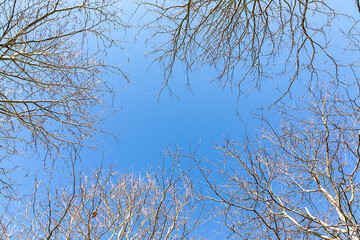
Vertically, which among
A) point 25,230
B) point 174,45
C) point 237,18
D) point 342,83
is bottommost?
point 25,230

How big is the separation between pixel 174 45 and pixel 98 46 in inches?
75.4

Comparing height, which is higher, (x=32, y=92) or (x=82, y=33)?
(x=82, y=33)

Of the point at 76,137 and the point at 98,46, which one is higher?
the point at 98,46

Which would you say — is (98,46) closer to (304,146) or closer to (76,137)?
(76,137)

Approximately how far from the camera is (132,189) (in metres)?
5.59

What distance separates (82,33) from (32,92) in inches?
49.4

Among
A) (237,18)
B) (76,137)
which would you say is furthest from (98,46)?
(237,18)

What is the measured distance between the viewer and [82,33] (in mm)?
4027

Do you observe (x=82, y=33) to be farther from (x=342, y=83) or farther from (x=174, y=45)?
(x=342, y=83)

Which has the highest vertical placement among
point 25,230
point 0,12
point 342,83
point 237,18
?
point 0,12

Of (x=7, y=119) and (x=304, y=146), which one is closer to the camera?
(x=7, y=119)

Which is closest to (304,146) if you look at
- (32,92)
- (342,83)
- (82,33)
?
(342,83)

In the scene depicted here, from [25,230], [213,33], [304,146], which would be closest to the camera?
[213,33]

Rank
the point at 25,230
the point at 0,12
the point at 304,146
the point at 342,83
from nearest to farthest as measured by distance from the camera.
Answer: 1. the point at 342,83
2. the point at 0,12
3. the point at 25,230
4. the point at 304,146
